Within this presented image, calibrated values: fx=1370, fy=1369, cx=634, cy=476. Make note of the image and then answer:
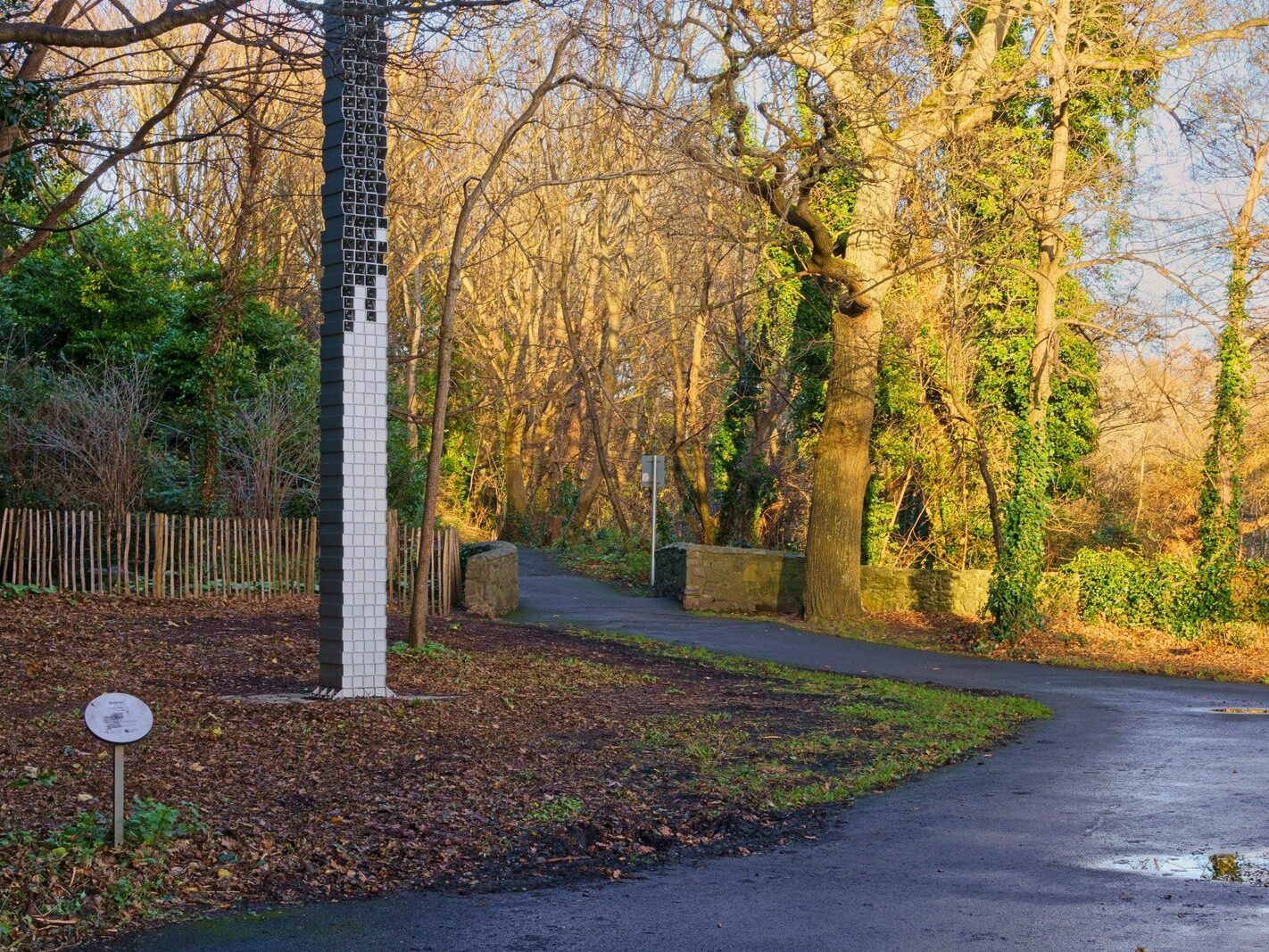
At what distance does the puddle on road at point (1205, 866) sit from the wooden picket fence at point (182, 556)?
1489 cm

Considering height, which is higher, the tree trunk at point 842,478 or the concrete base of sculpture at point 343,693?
the tree trunk at point 842,478

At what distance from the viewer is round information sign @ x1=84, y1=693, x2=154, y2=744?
6625mm

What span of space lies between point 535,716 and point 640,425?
37.2 m

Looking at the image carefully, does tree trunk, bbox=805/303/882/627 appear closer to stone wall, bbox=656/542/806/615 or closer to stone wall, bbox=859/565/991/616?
stone wall, bbox=656/542/806/615

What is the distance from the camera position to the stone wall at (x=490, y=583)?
23484mm

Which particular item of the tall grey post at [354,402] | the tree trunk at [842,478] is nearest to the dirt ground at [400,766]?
the tall grey post at [354,402]

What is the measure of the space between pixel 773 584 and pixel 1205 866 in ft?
62.2

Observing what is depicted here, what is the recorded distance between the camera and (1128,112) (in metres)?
25.5

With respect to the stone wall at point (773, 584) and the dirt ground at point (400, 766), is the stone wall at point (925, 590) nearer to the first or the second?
the stone wall at point (773, 584)

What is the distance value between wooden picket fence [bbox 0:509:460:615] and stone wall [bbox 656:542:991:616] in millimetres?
4912

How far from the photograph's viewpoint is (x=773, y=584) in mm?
26672

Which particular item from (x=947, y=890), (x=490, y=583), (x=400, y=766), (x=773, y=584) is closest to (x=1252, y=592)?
(x=773, y=584)

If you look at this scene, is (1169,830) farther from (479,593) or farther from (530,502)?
(530,502)

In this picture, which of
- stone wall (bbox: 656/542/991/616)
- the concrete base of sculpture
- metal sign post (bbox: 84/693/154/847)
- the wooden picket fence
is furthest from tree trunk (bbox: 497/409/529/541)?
metal sign post (bbox: 84/693/154/847)
